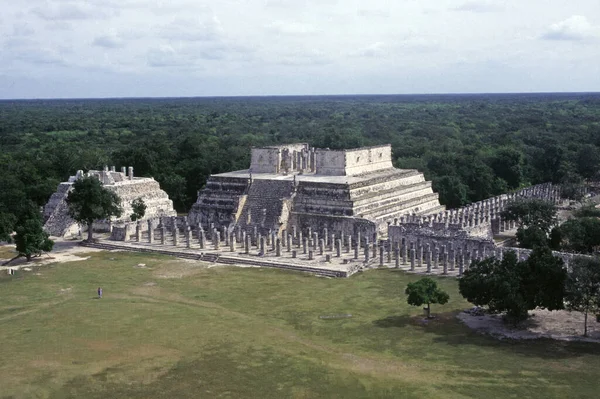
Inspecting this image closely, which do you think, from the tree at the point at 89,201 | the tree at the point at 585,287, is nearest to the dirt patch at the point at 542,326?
the tree at the point at 585,287

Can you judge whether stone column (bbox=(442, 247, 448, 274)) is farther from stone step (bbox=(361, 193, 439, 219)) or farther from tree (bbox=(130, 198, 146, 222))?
tree (bbox=(130, 198, 146, 222))

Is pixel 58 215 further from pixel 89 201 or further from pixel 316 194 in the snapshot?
pixel 316 194

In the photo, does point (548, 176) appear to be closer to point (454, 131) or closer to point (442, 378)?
point (454, 131)

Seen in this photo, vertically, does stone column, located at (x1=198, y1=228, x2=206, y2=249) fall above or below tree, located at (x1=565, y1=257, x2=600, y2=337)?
below

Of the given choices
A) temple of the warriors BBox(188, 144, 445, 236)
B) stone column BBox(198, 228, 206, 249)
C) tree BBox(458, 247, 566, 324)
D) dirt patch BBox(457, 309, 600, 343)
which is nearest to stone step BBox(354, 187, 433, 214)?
temple of the warriors BBox(188, 144, 445, 236)

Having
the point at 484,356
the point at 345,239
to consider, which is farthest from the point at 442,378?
the point at 345,239

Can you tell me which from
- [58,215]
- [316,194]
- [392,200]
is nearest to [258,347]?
[316,194]
